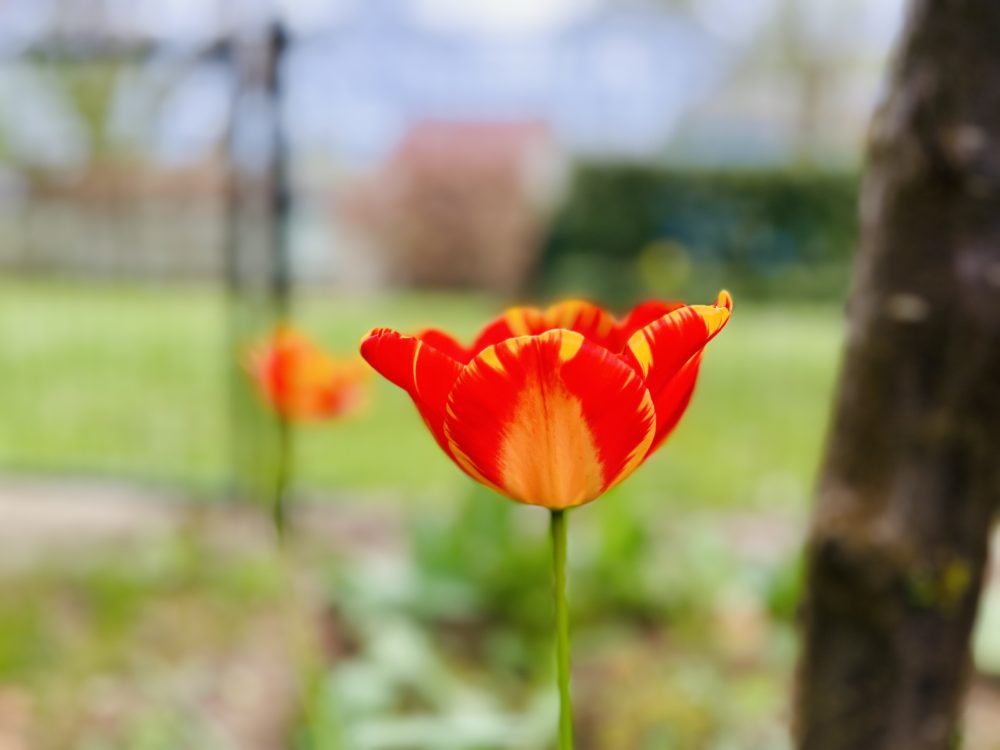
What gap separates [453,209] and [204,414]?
5415 millimetres

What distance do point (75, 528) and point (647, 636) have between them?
4.55ft

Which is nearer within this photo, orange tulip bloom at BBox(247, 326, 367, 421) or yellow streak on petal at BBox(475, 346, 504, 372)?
yellow streak on petal at BBox(475, 346, 504, 372)

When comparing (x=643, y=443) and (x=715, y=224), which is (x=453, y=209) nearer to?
(x=715, y=224)

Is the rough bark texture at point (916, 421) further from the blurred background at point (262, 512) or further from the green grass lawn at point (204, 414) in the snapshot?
the green grass lawn at point (204, 414)

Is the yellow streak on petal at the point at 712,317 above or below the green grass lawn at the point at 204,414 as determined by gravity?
above

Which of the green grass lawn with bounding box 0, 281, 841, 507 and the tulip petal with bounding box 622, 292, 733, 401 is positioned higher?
the tulip petal with bounding box 622, 292, 733, 401

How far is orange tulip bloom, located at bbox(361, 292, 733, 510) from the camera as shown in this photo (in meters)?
0.38

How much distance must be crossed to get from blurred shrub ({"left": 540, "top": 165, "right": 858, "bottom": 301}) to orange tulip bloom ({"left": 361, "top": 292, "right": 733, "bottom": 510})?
8070 mm

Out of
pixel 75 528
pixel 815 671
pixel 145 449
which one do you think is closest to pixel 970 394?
pixel 815 671

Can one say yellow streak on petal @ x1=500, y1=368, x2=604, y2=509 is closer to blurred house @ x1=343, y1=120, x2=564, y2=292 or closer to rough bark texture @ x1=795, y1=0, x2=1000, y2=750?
rough bark texture @ x1=795, y1=0, x2=1000, y2=750

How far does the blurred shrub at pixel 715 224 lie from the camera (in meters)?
8.54

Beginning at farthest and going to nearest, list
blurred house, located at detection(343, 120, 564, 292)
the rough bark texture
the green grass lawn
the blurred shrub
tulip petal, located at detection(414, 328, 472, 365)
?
blurred house, located at detection(343, 120, 564, 292) < the blurred shrub < the green grass lawn < the rough bark texture < tulip petal, located at detection(414, 328, 472, 365)

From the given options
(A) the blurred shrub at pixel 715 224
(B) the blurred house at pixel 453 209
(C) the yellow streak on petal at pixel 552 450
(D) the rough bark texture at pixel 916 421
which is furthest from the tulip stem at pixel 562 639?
(B) the blurred house at pixel 453 209

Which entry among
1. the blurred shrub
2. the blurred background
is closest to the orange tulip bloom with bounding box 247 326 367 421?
the blurred background
